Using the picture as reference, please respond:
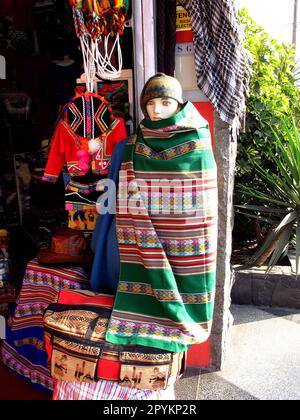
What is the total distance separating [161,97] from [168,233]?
0.64 meters

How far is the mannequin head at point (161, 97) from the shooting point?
73.3 inches

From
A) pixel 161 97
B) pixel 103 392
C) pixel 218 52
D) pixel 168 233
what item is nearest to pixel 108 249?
pixel 168 233

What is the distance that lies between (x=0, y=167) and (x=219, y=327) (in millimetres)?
2285

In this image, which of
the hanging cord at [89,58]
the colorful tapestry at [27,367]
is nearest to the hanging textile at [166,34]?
the hanging cord at [89,58]

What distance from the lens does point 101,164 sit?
2.37m

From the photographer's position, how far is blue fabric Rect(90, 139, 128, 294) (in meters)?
→ 2.11

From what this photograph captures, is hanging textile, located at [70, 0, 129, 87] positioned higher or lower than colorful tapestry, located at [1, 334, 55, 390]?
higher

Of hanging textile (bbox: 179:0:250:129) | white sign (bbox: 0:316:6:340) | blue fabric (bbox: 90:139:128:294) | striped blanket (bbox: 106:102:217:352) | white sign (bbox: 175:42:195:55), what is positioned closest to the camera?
striped blanket (bbox: 106:102:217:352)

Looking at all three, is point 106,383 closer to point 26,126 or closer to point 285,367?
point 285,367

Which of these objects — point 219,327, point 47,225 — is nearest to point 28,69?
point 47,225

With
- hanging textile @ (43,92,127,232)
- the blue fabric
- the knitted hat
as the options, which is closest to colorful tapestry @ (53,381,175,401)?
the blue fabric

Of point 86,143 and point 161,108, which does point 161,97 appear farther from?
point 86,143

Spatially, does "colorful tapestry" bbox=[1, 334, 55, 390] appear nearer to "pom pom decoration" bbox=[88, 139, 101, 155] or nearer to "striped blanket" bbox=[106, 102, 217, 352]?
"striped blanket" bbox=[106, 102, 217, 352]

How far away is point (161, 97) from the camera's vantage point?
1.86 m
